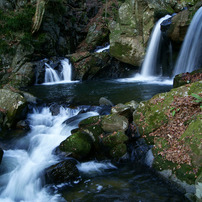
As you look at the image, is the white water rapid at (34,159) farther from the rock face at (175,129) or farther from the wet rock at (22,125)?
the rock face at (175,129)

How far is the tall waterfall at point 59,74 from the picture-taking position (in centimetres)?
A: 1653

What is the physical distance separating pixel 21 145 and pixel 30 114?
7.97ft

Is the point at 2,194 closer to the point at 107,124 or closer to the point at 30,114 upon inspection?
the point at 107,124

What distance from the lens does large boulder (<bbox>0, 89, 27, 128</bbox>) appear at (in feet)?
26.1

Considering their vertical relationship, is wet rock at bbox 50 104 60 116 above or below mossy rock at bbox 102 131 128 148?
above

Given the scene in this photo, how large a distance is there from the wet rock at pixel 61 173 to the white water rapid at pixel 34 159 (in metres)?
0.28

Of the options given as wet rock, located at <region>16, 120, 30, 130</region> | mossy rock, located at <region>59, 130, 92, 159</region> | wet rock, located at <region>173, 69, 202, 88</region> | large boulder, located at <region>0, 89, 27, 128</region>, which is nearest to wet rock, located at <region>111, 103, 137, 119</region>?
mossy rock, located at <region>59, 130, 92, 159</region>

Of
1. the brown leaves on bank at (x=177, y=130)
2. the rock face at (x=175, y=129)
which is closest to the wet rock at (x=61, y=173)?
the rock face at (x=175, y=129)

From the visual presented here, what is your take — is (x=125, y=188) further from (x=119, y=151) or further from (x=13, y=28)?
(x=13, y=28)

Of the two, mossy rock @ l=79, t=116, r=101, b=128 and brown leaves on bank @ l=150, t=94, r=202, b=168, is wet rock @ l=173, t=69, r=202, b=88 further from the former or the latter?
mossy rock @ l=79, t=116, r=101, b=128

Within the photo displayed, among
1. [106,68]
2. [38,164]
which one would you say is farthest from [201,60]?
[38,164]

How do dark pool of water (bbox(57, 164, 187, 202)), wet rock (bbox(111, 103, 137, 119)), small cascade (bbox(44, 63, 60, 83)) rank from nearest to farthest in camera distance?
dark pool of water (bbox(57, 164, 187, 202))
wet rock (bbox(111, 103, 137, 119))
small cascade (bbox(44, 63, 60, 83))

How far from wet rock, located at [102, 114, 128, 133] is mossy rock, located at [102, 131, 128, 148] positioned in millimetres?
227

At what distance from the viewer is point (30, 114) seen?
9.19m
